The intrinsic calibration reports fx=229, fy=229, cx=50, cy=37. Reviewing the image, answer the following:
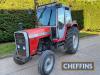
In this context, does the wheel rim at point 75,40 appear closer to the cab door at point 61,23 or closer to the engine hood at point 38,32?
the cab door at point 61,23

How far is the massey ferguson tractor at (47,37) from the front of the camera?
7023 mm

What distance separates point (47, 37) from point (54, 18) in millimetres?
770

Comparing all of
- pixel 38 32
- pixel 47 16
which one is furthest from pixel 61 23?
pixel 38 32

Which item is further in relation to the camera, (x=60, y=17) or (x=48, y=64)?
(x=60, y=17)

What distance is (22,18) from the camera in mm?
13281

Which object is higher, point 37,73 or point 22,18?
point 22,18

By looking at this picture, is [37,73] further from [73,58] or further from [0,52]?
[0,52]

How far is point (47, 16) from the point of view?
858cm

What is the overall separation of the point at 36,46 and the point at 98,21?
37.5ft

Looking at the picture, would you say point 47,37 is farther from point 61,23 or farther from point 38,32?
point 61,23

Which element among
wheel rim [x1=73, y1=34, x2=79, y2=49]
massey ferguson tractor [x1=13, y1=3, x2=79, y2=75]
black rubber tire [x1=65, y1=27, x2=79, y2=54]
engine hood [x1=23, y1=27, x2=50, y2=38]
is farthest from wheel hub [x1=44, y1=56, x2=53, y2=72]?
wheel rim [x1=73, y1=34, x2=79, y2=49]

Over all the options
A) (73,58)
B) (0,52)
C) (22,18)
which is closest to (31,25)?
(22,18)

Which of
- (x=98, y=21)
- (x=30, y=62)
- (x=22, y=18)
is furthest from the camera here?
(x=98, y=21)

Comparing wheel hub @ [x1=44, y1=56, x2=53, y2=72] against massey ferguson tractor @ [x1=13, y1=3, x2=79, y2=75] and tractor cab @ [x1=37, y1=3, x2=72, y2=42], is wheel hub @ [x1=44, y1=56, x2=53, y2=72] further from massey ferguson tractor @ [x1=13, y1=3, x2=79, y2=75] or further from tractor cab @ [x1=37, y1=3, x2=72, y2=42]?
tractor cab @ [x1=37, y1=3, x2=72, y2=42]
